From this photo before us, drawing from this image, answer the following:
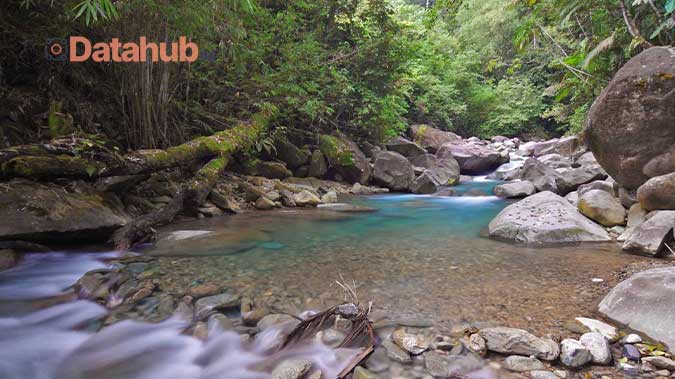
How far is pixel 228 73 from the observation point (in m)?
7.76

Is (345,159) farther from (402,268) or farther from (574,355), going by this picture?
(574,355)

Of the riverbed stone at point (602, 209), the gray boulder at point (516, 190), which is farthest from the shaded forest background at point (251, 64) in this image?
the gray boulder at point (516, 190)

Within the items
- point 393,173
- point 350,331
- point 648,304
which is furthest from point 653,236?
point 393,173

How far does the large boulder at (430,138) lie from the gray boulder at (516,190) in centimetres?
684

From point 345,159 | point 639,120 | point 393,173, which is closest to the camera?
point 639,120

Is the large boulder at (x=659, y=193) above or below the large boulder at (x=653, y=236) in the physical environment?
above

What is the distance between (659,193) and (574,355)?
11.9ft

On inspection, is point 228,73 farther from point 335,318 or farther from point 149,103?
point 335,318

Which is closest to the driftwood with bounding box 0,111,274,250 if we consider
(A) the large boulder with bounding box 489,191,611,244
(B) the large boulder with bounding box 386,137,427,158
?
(A) the large boulder with bounding box 489,191,611,244

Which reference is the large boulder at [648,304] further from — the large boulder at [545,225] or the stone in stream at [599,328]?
the large boulder at [545,225]

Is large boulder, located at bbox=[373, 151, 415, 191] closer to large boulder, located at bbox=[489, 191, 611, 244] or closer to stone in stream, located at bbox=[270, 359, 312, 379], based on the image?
large boulder, located at bbox=[489, 191, 611, 244]

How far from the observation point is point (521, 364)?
1917 millimetres

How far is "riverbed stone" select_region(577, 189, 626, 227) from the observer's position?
5066 millimetres

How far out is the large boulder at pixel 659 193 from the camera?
14.1 feet
